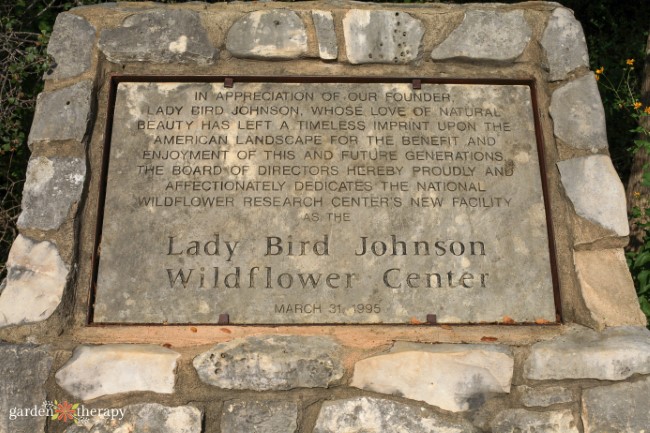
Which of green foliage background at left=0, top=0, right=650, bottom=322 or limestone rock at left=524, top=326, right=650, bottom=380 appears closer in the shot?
limestone rock at left=524, top=326, right=650, bottom=380

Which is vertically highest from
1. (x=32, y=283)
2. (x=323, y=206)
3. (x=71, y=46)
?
(x=71, y=46)

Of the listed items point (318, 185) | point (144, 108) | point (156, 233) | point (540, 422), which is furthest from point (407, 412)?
point (144, 108)

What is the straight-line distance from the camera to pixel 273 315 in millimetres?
2645

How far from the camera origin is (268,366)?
2.48 m

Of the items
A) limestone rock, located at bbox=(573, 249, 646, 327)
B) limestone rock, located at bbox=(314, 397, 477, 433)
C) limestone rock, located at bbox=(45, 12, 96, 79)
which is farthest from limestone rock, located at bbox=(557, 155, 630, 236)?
limestone rock, located at bbox=(45, 12, 96, 79)

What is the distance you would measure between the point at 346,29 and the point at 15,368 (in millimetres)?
2060

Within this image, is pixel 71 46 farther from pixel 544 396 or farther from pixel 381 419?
pixel 544 396

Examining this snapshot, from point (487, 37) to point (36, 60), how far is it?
233cm

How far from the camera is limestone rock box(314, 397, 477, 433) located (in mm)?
2422

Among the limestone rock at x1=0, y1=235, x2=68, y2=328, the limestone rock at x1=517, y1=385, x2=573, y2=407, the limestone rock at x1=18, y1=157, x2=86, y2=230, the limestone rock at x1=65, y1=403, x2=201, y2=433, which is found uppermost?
the limestone rock at x1=18, y1=157, x2=86, y2=230

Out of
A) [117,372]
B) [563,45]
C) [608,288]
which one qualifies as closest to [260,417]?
[117,372]

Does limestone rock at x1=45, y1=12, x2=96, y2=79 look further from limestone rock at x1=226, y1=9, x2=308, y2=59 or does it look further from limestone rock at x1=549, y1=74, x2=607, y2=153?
limestone rock at x1=549, y1=74, x2=607, y2=153

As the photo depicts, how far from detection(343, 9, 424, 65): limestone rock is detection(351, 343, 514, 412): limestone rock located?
1383mm

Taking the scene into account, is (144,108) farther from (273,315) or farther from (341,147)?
(273,315)
